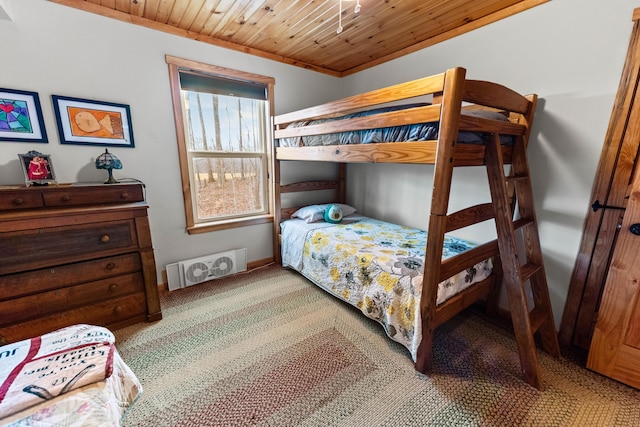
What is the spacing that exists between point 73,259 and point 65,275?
0.11 m

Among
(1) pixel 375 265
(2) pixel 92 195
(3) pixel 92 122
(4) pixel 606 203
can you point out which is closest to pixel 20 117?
(3) pixel 92 122

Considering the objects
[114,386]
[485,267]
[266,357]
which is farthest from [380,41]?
[114,386]

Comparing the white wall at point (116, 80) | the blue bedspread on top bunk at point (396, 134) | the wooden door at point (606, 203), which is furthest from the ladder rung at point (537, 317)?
the white wall at point (116, 80)

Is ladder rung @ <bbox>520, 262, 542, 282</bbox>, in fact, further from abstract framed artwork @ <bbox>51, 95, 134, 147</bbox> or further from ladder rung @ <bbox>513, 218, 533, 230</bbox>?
abstract framed artwork @ <bbox>51, 95, 134, 147</bbox>

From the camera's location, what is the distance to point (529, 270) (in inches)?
64.5

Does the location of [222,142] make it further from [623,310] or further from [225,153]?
[623,310]

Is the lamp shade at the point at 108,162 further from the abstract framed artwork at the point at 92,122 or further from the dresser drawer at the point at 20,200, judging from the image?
the dresser drawer at the point at 20,200

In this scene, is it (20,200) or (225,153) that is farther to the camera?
(225,153)

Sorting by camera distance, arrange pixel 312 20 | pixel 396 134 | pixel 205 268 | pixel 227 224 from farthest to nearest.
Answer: pixel 227 224 → pixel 205 268 → pixel 312 20 → pixel 396 134

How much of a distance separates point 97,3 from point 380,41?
7.28ft

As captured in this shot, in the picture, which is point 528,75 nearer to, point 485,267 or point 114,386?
point 485,267

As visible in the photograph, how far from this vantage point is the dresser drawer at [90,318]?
162cm

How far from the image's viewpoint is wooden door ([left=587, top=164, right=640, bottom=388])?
4.62ft

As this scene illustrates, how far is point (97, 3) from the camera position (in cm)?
189
